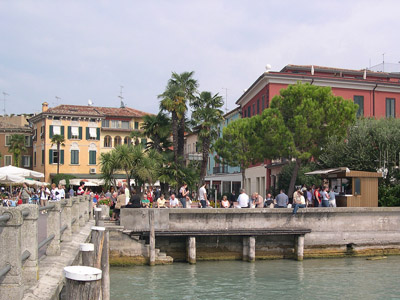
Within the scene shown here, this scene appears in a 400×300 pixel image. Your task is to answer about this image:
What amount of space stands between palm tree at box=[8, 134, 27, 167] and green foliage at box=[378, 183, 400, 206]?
57.5m

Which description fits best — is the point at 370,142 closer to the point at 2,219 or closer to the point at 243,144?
the point at 243,144

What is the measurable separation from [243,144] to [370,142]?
1089cm

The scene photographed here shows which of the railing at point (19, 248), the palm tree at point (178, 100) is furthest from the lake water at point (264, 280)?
the palm tree at point (178, 100)

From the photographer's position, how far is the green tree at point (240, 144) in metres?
36.4

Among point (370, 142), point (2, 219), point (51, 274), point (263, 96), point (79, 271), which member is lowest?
point (51, 274)

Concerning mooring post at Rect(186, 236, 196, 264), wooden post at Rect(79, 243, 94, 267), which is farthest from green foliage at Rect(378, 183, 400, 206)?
wooden post at Rect(79, 243, 94, 267)

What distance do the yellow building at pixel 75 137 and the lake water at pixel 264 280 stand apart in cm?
4785

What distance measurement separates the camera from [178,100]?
1601 inches

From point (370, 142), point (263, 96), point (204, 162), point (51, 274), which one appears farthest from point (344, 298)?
point (263, 96)

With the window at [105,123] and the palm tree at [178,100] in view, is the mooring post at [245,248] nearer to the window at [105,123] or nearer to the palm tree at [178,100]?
the palm tree at [178,100]

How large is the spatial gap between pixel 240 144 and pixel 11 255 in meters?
33.9

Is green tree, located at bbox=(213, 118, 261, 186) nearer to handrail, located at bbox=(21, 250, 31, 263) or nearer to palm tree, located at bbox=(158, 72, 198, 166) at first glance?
palm tree, located at bbox=(158, 72, 198, 166)

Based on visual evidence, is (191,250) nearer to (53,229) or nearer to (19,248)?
(53,229)

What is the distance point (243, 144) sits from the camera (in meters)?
38.8
